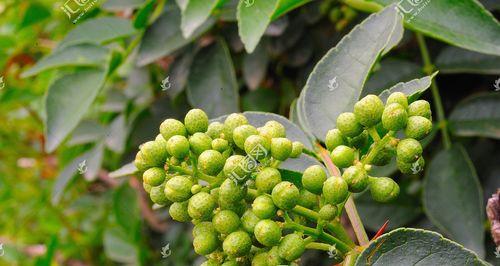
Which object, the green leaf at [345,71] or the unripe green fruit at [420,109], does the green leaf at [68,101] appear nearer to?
the green leaf at [345,71]

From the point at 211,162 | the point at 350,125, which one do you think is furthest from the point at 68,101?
the point at 350,125

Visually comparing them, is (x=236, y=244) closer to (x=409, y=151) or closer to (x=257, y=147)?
(x=257, y=147)

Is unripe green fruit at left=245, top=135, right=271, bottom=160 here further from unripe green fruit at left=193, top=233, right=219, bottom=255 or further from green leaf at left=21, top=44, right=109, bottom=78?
green leaf at left=21, top=44, right=109, bottom=78

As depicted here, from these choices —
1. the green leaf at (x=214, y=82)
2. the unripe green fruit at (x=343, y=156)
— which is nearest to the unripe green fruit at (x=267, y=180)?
the unripe green fruit at (x=343, y=156)

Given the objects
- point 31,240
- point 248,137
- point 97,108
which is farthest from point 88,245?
point 248,137

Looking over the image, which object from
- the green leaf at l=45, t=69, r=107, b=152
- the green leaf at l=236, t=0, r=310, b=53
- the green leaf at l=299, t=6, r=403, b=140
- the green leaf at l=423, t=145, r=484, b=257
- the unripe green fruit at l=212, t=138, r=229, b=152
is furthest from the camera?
the green leaf at l=45, t=69, r=107, b=152

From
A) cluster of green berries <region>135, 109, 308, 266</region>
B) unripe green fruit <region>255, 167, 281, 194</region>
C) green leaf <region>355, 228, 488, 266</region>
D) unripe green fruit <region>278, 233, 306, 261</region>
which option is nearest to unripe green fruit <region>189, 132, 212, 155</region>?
cluster of green berries <region>135, 109, 308, 266</region>
